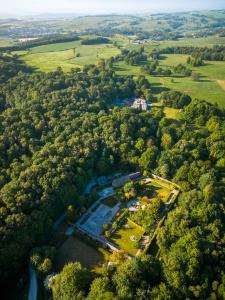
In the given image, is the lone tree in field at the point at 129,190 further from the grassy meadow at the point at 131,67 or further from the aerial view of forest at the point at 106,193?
the grassy meadow at the point at 131,67

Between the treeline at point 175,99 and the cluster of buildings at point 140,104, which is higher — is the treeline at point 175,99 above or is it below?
above

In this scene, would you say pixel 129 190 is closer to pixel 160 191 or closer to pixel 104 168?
pixel 160 191

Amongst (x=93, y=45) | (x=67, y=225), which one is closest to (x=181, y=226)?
(x=67, y=225)

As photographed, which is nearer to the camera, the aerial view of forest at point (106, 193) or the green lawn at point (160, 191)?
the aerial view of forest at point (106, 193)

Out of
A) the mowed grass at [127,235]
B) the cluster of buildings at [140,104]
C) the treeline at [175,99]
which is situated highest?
the treeline at [175,99]

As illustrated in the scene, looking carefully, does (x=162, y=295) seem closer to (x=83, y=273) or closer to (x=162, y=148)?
(x=83, y=273)

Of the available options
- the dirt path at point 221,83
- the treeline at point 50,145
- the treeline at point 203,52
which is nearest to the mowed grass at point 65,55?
the treeline at point 50,145

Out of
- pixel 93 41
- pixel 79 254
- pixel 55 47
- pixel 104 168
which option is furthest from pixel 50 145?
pixel 93 41
